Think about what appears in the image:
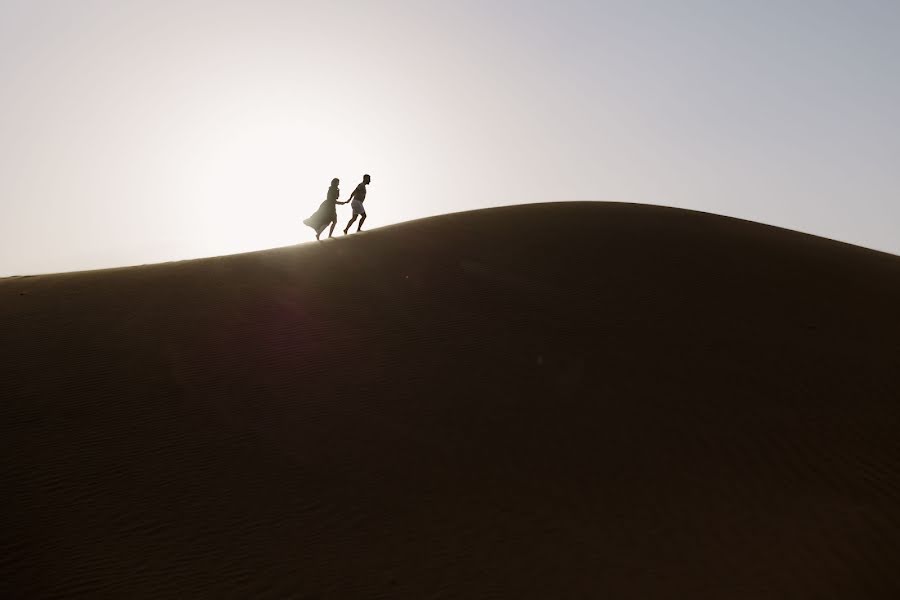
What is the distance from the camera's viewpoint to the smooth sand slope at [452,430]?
6.58 meters

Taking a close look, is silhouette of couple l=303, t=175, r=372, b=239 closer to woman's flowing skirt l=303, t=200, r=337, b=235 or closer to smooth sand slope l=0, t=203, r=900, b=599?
woman's flowing skirt l=303, t=200, r=337, b=235

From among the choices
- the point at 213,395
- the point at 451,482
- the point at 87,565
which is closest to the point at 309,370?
the point at 213,395

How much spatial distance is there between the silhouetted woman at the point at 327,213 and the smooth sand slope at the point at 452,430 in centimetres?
192

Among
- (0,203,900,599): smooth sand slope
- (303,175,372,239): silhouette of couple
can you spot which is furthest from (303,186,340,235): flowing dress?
(0,203,900,599): smooth sand slope

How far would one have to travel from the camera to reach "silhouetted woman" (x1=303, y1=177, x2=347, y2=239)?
53.1 ft

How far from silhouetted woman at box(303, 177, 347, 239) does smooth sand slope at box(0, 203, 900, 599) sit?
75.7 inches

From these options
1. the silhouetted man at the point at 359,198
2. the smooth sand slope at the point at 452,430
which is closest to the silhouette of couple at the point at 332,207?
the silhouetted man at the point at 359,198

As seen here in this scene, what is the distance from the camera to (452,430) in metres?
8.97

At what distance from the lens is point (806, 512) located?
7398 mm

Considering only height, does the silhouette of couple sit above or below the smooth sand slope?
above

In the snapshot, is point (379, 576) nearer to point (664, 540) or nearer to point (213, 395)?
point (664, 540)

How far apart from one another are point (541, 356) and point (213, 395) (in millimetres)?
4565

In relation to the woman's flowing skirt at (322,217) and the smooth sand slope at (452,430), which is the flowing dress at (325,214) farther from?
the smooth sand slope at (452,430)

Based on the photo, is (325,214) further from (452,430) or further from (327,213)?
(452,430)
